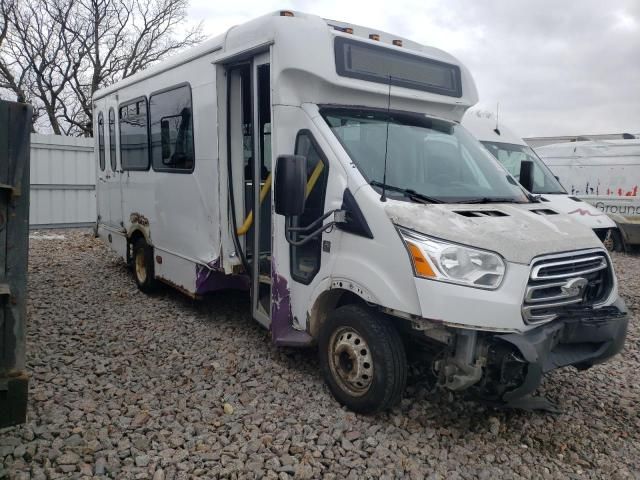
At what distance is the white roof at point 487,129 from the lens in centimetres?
957

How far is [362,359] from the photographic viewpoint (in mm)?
3740

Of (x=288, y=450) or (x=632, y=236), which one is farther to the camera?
(x=632, y=236)

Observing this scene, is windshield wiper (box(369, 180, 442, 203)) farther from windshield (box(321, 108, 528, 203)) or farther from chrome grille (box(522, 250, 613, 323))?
chrome grille (box(522, 250, 613, 323))

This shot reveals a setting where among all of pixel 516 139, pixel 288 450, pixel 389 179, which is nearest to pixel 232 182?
pixel 389 179

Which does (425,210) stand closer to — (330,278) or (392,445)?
(330,278)

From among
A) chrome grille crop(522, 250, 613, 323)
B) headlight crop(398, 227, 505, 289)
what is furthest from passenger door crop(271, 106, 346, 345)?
chrome grille crop(522, 250, 613, 323)

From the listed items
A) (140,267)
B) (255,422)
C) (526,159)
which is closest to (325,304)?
(255,422)

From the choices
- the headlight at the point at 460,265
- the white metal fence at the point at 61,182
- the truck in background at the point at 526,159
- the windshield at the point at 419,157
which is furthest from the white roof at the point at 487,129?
the white metal fence at the point at 61,182

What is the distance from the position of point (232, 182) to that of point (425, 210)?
7.51 ft

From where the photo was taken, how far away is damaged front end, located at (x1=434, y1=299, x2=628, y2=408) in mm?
3168

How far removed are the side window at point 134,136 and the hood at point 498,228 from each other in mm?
4269

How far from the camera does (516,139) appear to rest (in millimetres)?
10031

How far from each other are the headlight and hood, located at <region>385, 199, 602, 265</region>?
0.05 m

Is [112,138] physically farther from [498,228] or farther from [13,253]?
[498,228]
